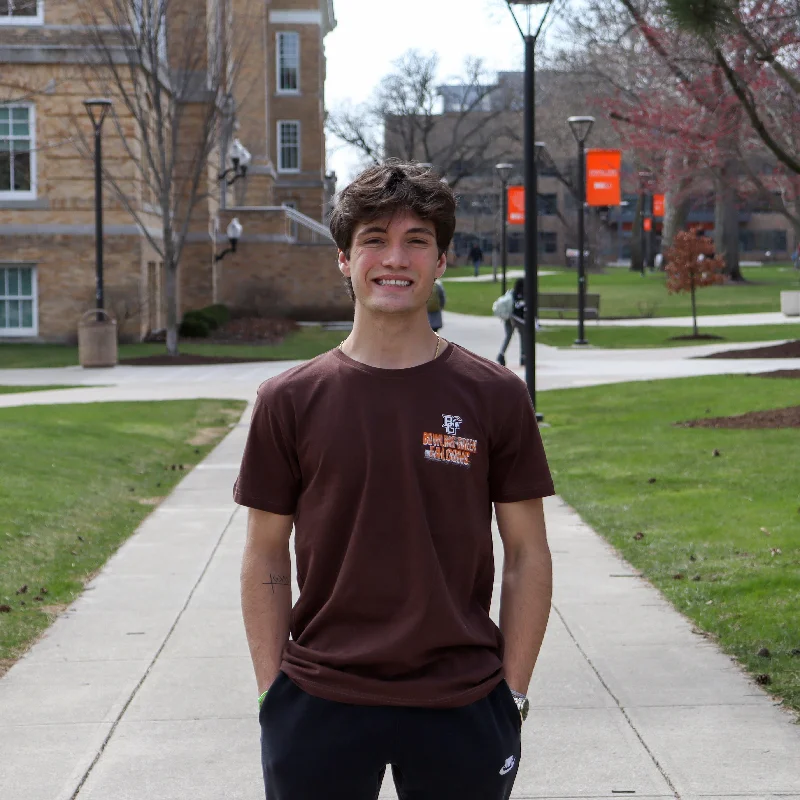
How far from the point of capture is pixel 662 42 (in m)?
28.5

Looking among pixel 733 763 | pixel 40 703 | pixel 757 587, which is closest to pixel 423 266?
pixel 733 763

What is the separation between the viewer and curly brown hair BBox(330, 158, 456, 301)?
290cm

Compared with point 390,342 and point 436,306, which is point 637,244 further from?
point 390,342

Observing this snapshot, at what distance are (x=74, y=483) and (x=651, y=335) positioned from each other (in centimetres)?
2608

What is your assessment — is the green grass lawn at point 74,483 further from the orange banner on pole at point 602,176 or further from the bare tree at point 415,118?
the bare tree at point 415,118

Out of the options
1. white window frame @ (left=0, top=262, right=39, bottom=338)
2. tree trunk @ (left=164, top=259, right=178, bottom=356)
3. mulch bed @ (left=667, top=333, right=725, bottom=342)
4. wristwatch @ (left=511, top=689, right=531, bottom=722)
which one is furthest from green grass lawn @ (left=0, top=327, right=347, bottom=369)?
wristwatch @ (left=511, top=689, right=531, bottom=722)

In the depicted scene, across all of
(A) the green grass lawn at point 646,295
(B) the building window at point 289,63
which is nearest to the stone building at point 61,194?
(A) the green grass lawn at point 646,295

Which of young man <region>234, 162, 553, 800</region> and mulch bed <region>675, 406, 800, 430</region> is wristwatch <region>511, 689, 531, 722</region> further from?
mulch bed <region>675, 406, 800, 430</region>

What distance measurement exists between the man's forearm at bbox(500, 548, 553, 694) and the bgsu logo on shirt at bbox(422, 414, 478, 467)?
31cm

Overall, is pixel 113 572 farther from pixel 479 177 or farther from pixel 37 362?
pixel 479 177

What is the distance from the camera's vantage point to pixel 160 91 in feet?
110

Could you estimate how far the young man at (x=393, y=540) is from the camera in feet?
9.05

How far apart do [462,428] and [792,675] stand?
3.95 m

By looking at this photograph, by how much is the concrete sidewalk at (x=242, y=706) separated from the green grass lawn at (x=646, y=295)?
38263mm
